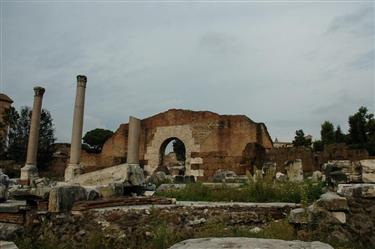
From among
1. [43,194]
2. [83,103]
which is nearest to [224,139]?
[83,103]

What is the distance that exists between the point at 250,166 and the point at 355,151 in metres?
7.07

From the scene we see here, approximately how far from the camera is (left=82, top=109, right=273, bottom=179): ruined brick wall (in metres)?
23.0

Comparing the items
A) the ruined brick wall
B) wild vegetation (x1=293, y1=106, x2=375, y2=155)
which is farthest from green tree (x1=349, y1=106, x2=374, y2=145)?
the ruined brick wall

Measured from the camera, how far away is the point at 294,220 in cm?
470

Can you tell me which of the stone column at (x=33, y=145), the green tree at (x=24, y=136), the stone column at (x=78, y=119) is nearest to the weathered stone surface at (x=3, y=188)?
the stone column at (x=78, y=119)

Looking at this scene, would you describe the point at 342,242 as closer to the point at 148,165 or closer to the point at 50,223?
the point at 50,223

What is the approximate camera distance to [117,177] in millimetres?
8531

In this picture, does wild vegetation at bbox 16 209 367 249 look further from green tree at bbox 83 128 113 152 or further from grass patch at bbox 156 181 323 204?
green tree at bbox 83 128 113 152

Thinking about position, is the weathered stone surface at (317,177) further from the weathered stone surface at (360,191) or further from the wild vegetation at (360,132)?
the wild vegetation at (360,132)

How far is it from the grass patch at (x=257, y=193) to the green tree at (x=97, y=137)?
2143 inches

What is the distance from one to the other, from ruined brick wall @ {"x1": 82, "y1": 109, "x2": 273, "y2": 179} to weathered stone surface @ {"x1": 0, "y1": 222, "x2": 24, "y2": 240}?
15.5 m

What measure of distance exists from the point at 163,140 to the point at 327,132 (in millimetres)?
25116

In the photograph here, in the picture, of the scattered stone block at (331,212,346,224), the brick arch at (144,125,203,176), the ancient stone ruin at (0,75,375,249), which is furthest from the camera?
the brick arch at (144,125,203,176)

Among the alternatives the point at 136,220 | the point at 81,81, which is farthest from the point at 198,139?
the point at 136,220
